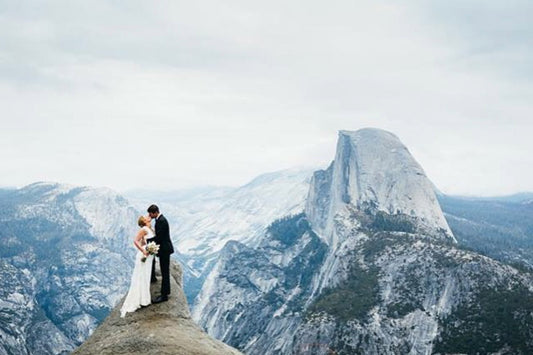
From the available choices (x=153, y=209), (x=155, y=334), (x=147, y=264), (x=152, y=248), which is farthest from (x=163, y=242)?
(x=155, y=334)

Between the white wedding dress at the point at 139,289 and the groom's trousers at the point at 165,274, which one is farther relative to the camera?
the groom's trousers at the point at 165,274

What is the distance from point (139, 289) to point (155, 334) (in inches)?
128

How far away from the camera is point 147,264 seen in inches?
916

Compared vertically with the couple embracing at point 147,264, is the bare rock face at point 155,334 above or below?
below

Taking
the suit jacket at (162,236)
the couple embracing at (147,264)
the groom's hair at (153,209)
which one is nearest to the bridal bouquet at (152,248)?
the couple embracing at (147,264)

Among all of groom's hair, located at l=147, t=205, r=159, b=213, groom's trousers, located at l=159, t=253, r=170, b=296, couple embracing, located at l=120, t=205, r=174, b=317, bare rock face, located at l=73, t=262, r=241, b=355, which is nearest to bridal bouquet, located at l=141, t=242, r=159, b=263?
couple embracing, located at l=120, t=205, r=174, b=317

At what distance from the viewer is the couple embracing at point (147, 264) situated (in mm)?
22453

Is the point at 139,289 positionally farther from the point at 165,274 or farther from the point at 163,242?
the point at 163,242

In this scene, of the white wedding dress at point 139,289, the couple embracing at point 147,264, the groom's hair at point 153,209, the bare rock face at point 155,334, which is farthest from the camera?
the groom's hair at point 153,209

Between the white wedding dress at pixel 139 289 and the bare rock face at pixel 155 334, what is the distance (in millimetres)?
288

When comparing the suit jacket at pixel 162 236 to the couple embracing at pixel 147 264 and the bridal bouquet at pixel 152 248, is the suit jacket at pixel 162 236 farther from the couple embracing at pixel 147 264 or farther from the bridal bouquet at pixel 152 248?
the bridal bouquet at pixel 152 248

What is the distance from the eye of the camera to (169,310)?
22500 mm

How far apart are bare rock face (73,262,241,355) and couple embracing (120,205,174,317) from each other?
0.38m

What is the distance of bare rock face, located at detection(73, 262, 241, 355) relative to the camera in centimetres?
1898
